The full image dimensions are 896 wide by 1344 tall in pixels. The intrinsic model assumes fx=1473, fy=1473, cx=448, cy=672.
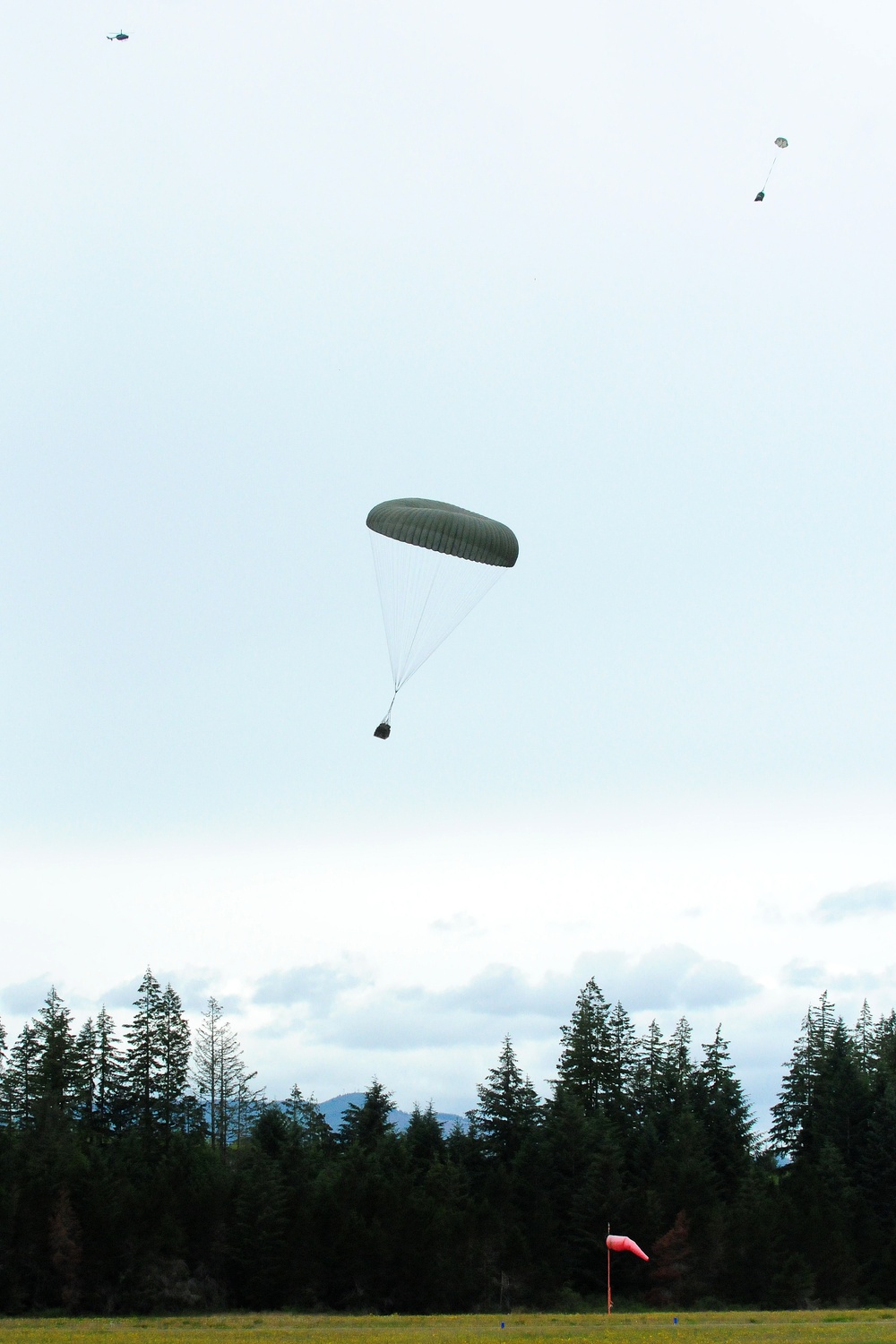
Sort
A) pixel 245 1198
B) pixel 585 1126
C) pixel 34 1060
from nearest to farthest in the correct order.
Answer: pixel 245 1198, pixel 585 1126, pixel 34 1060

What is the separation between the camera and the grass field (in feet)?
130

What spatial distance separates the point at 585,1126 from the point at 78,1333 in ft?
123

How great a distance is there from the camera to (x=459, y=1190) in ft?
239

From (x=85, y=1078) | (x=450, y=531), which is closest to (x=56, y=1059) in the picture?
(x=85, y=1078)

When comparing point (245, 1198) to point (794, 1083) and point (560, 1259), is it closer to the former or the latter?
point (560, 1259)

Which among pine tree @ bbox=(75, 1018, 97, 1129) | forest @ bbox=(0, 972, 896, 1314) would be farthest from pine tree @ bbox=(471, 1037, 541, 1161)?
pine tree @ bbox=(75, 1018, 97, 1129)

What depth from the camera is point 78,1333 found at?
4328 cm

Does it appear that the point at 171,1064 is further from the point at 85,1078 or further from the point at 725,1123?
the point at 725,1123

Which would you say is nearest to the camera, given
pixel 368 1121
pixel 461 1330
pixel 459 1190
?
pixel 461 1330

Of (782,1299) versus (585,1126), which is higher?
(585,1126)

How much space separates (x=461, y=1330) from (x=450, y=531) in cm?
2284

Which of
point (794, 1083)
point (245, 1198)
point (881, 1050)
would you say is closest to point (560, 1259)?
point (245, 1198)

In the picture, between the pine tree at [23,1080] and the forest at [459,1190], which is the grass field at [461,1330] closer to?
the forest at [459,1190]

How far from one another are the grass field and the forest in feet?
18.3
